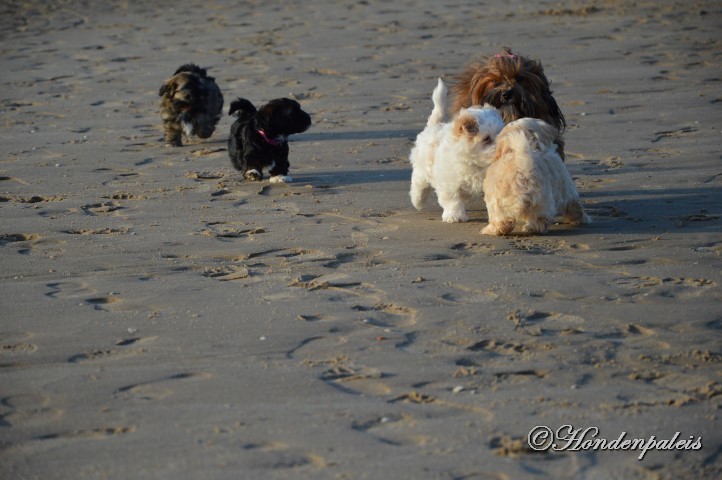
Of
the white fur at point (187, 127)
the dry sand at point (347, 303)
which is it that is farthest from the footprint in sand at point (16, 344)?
the white fur at point (187, 127)

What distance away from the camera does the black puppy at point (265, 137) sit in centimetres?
813

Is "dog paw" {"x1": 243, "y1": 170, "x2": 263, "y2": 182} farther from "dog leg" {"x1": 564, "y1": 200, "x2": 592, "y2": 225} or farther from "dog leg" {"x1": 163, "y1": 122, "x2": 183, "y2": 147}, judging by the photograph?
"dog leg" {"x1": 564, "y1": 200, "x2": 592, "y2": 225}

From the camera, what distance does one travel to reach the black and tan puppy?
945 centimetres

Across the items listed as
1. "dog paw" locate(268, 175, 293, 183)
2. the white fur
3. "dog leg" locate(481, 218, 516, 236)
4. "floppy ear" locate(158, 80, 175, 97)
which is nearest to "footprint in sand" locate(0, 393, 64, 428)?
"dog leg" locate(481, 218, 516, 236)

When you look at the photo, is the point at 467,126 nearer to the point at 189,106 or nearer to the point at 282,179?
the point at 282,179

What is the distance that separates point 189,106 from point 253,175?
1.59 m

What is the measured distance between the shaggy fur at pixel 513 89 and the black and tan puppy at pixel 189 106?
354cm

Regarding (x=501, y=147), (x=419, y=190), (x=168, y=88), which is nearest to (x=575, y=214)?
(x=501, y=147)

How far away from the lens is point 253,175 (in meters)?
8.20

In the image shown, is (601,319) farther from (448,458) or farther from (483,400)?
(448,458)

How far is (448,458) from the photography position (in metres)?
3.48

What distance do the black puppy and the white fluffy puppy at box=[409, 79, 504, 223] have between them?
1547 mm

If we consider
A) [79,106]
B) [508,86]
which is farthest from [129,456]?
[79,106]

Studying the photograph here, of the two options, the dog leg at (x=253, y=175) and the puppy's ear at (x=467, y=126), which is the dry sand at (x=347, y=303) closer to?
the dog leg at (x=253, y=175)
